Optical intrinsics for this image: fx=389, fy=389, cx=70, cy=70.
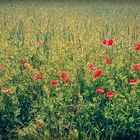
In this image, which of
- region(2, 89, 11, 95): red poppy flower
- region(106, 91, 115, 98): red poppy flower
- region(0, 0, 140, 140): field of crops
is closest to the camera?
region(106, 91, 115, 98): red poppy flower

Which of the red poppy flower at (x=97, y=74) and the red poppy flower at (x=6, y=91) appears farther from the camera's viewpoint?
the red poppy flower at (x=6, y=91)

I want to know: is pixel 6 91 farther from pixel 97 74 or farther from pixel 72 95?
pixel 97 74

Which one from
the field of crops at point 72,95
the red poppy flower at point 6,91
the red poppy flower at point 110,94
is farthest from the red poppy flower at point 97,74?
the red poppy flower at point 6,91

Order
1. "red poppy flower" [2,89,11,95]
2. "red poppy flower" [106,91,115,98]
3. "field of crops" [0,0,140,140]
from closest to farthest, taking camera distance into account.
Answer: "red poppy flower" [106,91,115,98]
"field of crops" [0,0,140,140]
"red poppy flower" [2,89,11,95]

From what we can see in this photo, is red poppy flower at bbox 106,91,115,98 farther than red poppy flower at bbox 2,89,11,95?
No

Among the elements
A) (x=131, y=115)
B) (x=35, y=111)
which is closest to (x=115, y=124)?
(x=131, y=115)

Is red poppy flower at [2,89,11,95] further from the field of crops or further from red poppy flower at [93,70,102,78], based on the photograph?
red poppy flower at [93,70,102,78]

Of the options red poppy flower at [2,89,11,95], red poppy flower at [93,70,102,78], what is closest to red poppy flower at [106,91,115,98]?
red poppy flower at [93,70,102,78]

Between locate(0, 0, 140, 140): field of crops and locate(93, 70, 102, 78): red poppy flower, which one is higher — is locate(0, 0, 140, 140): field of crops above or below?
below

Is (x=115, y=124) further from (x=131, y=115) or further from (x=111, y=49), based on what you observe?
(x=111, y=49)

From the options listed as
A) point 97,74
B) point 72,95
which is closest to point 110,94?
point 97,74

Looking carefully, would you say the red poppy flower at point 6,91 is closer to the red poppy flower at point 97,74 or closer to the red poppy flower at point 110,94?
A: the red poppy flower at point 97,74

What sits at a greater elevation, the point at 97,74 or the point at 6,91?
the point at 97,74

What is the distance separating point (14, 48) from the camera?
19.7 feet
